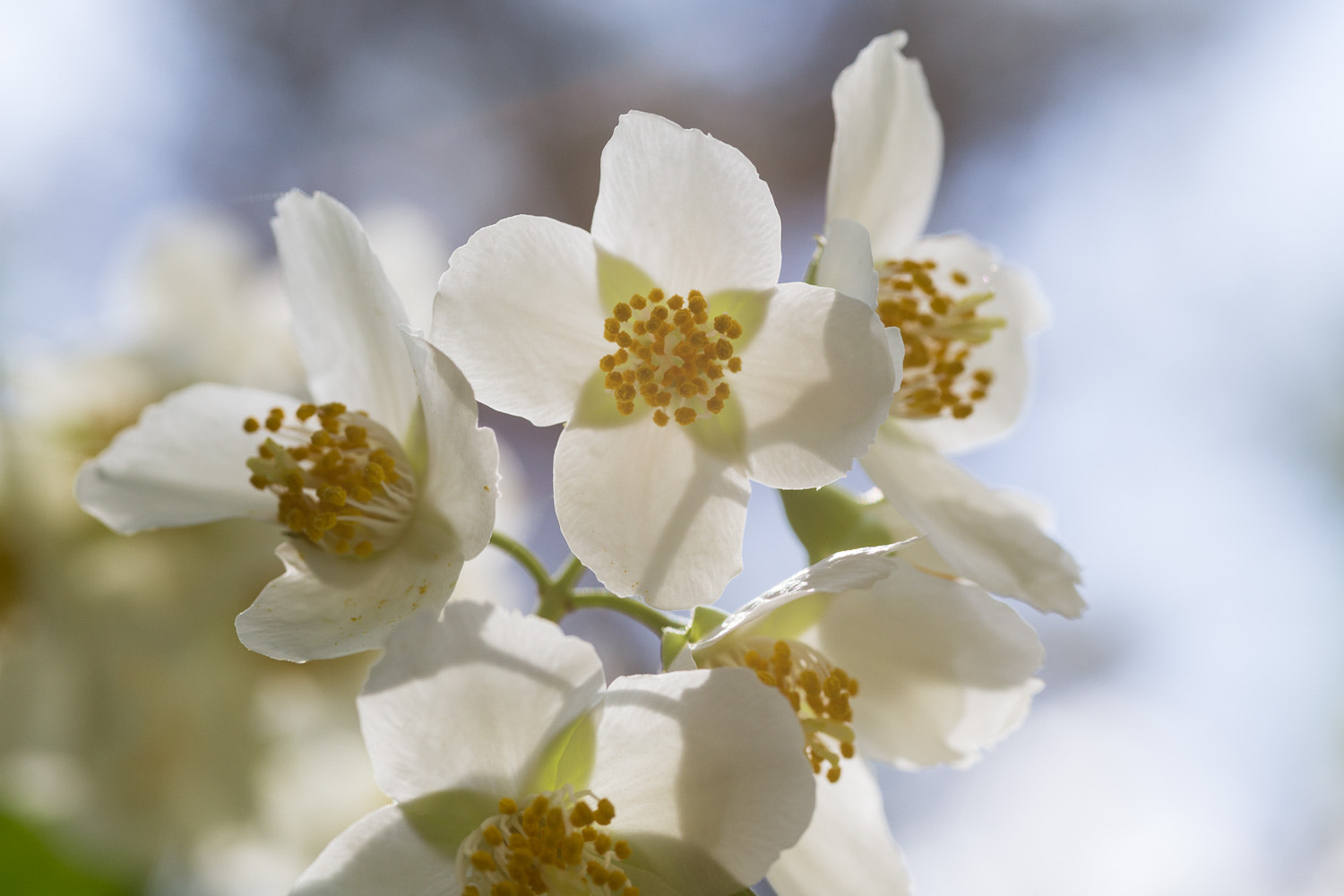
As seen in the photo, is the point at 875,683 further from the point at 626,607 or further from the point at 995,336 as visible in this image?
the point at 995,336

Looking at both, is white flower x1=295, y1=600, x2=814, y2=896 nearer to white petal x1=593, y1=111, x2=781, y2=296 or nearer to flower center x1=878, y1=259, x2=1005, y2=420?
white petal x1=593, y1=111, x2=781, y2=296

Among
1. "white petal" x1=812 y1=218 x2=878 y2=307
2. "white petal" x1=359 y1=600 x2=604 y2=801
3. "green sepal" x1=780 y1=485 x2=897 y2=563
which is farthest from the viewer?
"green sepal" x1=780 y1=485 x2=897 y2=563

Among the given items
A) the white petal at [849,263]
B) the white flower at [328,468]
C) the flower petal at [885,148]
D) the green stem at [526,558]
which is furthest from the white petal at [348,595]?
the flower petal at [885,148]

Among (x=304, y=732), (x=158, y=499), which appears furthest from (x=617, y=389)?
(x=304, y=732)

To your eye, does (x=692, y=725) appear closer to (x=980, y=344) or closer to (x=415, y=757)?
(x=415, y=757)

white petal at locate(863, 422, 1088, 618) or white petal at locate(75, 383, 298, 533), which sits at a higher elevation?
white petal at locate(863, 422, 1088, 618)

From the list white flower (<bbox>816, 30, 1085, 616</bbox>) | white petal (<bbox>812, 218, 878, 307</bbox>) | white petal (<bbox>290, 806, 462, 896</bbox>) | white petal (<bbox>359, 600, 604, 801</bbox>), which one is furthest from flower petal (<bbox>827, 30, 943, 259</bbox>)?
white petal (<bbox>290, 806, 462, 896</bbox>)
